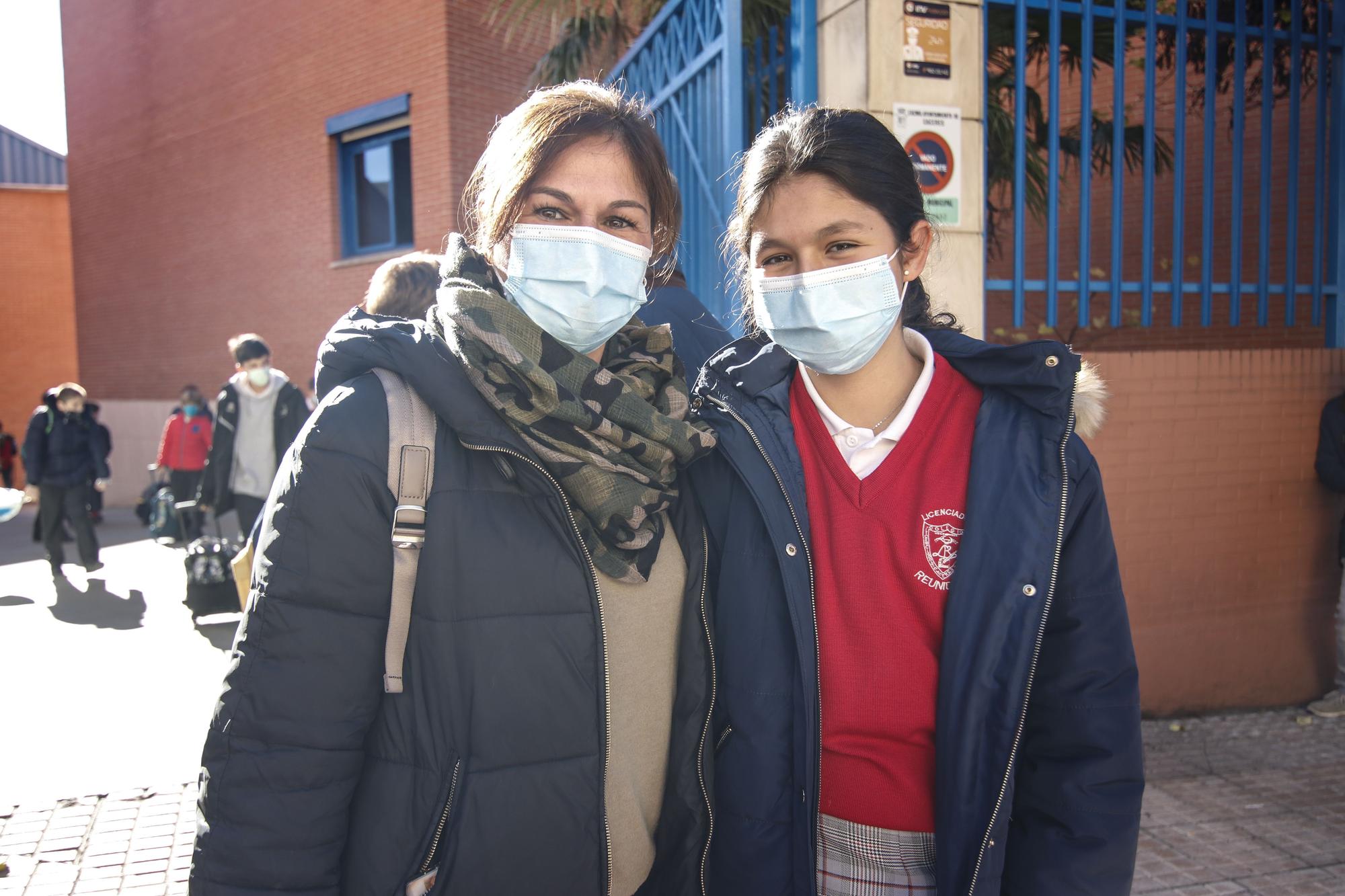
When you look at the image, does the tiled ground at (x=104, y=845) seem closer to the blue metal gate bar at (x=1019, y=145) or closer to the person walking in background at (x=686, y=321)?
the person walking in background at (x=686, y=321)

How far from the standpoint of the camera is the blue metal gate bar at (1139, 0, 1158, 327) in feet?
15.2

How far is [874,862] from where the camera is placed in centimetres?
170

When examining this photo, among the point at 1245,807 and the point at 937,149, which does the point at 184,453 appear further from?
the point at 1245,807


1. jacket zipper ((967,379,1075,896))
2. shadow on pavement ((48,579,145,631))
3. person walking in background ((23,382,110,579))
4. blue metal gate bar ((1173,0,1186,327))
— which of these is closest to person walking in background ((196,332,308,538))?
shadow on pavement ((48,579,145,631))

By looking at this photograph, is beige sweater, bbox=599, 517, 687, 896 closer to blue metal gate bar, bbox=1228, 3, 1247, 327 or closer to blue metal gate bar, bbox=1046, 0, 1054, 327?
blue metal gate bar, bbox=1046, 0, 1054, 327


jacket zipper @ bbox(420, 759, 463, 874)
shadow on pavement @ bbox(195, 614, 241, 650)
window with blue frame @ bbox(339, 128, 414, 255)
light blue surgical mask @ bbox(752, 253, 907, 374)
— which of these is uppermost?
window with blue frame @ bbox(339, 128, 414, 255)

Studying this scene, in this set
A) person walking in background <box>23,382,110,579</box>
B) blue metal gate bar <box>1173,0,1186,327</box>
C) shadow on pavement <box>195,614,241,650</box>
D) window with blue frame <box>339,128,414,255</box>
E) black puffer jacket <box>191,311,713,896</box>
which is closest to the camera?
black puffer jacket <box>191,311,713,896</box>

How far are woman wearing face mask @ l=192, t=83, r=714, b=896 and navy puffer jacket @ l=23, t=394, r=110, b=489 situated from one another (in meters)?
9.22

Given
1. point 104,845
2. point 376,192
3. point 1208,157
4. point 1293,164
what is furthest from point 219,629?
point 376,192

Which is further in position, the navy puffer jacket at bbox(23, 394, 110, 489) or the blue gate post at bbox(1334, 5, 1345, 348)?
the navy puffer jacket at bbox(23, 394, 110, 489)

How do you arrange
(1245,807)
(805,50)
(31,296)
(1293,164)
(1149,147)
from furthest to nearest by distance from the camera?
(31,296) < (1293,164) < (1149,147) < (805,50) < (1245,807)

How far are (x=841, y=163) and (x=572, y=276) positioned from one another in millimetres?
563

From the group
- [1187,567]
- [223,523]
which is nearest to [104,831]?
[1187,567]

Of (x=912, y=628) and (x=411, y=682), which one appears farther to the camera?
(x=912, y=628)
